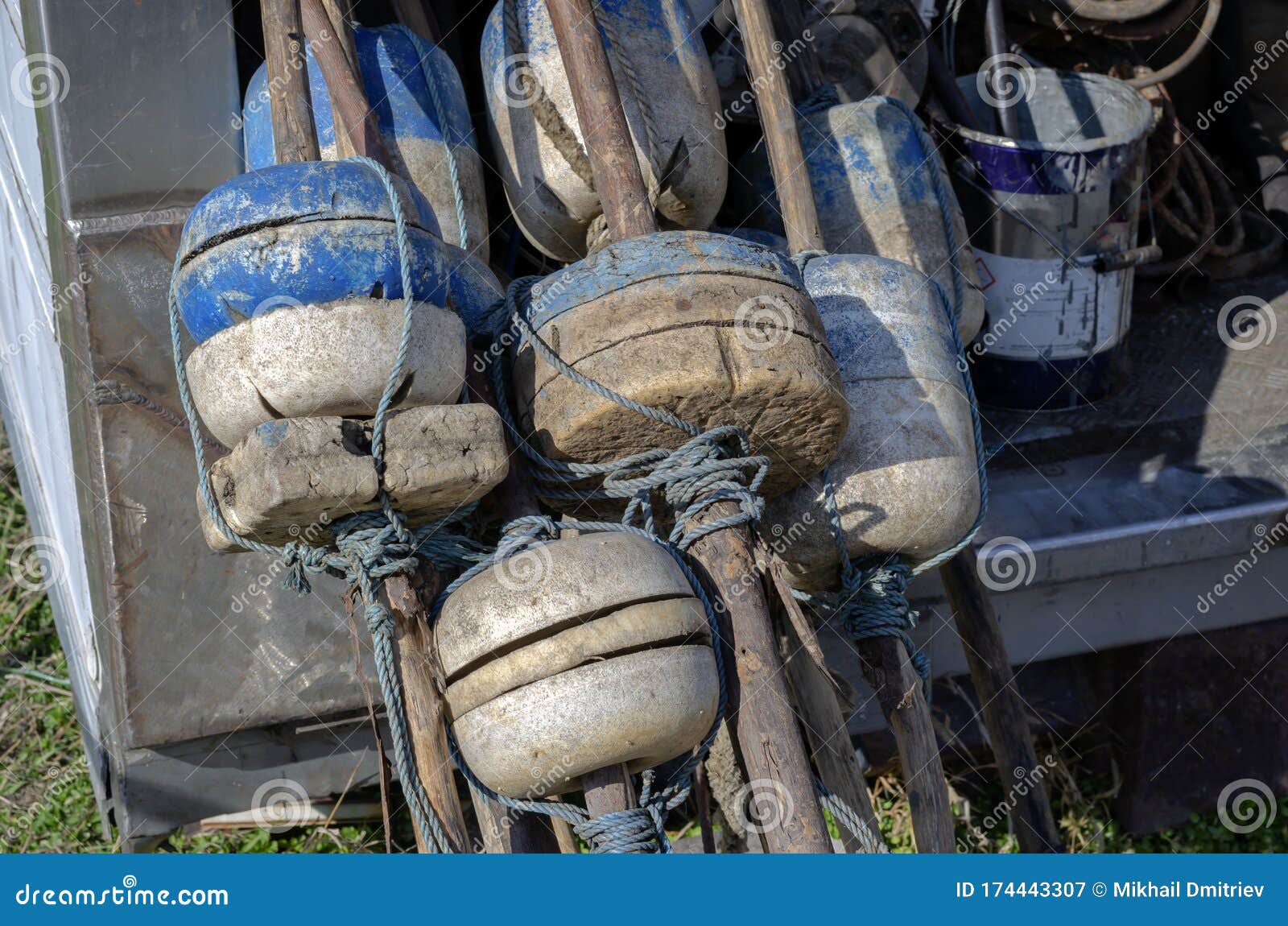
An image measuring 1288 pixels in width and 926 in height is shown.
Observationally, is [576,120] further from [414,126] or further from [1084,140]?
[1084,140]

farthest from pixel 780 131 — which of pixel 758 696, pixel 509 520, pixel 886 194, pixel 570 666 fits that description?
pixel 570 666

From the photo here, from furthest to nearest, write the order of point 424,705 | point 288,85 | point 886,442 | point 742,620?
point 288,85 → point 886,442 → point 742,620 → point 424,705

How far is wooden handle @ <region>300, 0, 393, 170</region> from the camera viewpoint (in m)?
2.47

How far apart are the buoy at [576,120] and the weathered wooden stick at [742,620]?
1.71ft

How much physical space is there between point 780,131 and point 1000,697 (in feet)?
4.92

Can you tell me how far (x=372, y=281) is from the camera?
6.42 ft

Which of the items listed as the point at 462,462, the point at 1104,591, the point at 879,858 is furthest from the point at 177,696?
the point at 1104,591

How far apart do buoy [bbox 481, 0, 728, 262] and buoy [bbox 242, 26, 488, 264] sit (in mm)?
122

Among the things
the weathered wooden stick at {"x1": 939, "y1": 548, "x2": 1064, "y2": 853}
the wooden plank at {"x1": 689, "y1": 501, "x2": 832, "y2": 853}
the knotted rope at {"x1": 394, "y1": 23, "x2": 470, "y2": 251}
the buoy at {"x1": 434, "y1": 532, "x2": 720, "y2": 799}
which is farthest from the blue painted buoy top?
the weathered wooden stick at {"x1": 939, "y1": 548, "x2": 1064, "y2": 853}

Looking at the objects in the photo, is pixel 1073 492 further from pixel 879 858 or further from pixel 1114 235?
pixel 879 858

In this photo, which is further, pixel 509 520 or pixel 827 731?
pixel 827 731

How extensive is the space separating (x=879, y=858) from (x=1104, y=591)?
1822mm

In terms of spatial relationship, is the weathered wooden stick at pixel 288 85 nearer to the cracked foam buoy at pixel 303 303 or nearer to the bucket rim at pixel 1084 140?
the cracked foam buoy at pixel 303 303

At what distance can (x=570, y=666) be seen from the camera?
179 centimetres
